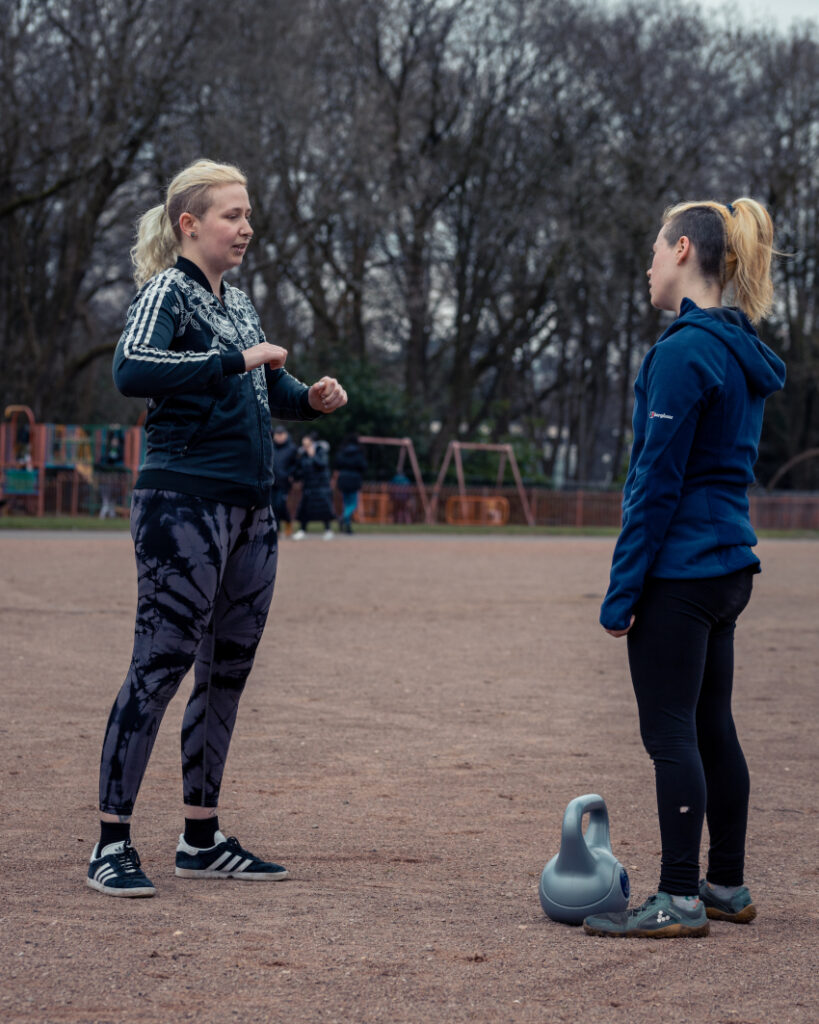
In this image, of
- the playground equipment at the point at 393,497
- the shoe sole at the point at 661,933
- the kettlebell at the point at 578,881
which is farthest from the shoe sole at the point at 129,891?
the playground equipment at the point at 393,497

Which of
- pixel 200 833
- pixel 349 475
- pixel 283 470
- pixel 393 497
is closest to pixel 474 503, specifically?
pixel 393 497

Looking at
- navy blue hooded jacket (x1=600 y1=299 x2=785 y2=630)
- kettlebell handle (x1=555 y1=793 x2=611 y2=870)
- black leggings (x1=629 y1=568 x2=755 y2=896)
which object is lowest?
kettlebell handle (x1=555 y1=793 x2=611 y2=870)

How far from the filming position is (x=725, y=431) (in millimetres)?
3453

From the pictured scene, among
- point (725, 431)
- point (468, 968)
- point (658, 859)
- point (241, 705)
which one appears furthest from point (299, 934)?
A: point (241, 705)

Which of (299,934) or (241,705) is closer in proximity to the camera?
(299,934)

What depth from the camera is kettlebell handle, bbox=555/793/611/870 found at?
3564 mm

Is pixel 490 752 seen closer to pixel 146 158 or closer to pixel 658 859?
pixel 658 859

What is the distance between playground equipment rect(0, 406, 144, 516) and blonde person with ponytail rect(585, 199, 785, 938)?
84.1 ft

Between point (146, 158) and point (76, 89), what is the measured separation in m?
2.08

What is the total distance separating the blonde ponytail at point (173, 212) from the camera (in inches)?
148

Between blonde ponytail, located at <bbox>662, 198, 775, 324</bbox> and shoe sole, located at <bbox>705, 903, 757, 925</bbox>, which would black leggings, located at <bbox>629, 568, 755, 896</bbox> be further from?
blonde ponytail, located at <bbox>662, 198, 775, 324</bbox>

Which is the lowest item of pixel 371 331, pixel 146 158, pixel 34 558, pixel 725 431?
pixel 34 558

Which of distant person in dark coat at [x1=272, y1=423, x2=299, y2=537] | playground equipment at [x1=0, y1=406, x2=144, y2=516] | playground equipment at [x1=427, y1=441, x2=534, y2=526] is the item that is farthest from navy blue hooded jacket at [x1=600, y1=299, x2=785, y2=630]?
playground equipment at [x1=427, y1=441, x2=534, y2=526]

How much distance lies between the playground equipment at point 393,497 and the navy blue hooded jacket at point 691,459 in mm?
28207
